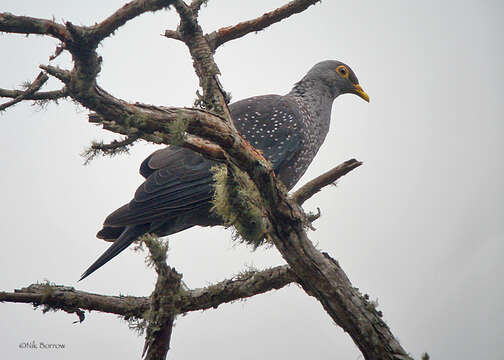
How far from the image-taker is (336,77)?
568cm

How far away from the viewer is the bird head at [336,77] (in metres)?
5.61

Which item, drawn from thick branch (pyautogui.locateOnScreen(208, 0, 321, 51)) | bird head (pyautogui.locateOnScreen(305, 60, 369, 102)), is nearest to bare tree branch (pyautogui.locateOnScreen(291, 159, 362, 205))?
thick branch (pyautogui.locateOnScreen(208, 0, 321, 51))

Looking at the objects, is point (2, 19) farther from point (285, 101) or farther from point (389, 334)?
point (285, 101)

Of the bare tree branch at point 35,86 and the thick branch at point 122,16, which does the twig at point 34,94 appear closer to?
the bare tree branch at point 35,86

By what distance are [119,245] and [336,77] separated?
3.07 m

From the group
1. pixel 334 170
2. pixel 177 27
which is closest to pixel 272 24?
pixel 177 27

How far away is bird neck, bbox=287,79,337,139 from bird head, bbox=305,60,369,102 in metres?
0.07

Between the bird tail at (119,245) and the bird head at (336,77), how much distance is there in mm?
2600

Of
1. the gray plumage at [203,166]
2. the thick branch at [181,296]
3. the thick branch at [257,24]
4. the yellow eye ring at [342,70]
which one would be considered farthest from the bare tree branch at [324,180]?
the yellow eye ring at [342,70]

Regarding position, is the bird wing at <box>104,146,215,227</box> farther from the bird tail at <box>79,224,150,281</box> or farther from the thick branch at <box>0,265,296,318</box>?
the thick branch at <box>0,265,296,318</box>

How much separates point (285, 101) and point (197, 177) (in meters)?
1.28

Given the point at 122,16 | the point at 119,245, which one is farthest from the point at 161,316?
the point at 122,16

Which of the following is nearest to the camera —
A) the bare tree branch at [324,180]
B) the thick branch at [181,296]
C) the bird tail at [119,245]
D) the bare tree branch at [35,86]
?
the bare tree branch at [35,86]

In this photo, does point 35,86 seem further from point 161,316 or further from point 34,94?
point 161,316
